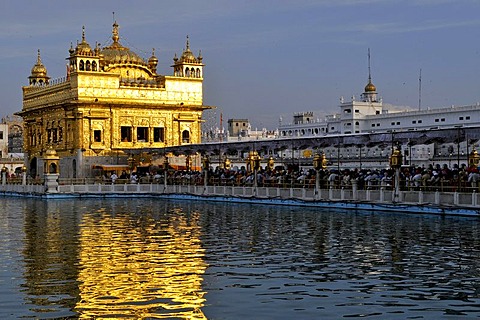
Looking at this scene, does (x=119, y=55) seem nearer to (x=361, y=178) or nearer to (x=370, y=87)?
(x=361, y=178)

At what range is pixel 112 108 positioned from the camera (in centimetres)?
5394

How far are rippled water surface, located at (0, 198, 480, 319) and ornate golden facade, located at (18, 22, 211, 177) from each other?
29578 millimetres

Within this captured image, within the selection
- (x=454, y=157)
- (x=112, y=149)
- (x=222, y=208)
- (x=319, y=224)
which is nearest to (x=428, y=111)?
(x=454, y=157)

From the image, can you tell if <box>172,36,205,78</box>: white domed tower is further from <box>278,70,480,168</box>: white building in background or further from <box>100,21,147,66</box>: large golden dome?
<box>278,70,480,168</box>: white building in background

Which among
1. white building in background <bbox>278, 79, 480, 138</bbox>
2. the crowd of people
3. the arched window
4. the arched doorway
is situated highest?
white building in background <bbox>278, 79, 480, 138</bbox>

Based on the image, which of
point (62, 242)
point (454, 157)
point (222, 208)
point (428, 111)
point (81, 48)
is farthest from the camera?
point (428, 111)

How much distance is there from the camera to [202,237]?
19.4m

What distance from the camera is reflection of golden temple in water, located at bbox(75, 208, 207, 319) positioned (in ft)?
34.5

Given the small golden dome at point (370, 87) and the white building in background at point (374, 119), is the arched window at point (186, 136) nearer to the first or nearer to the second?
the white building in background at point (374, 119)

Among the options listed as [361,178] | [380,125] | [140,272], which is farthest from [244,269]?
[380,125]

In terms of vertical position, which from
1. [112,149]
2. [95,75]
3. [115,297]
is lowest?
[115,297]

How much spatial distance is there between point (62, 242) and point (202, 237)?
129 inches

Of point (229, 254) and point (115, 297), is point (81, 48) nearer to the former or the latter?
point (229, 254)

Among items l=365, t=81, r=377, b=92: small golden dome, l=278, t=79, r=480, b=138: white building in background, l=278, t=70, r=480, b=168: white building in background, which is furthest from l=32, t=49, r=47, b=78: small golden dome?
l=365, t=81, r=377, b=92: small golden dome
